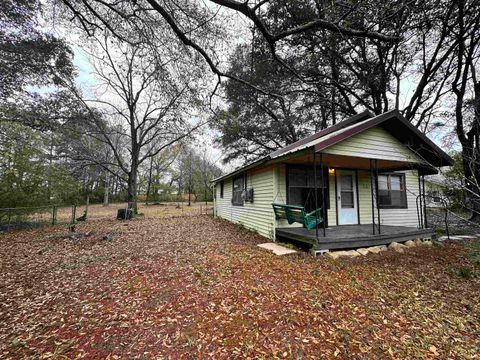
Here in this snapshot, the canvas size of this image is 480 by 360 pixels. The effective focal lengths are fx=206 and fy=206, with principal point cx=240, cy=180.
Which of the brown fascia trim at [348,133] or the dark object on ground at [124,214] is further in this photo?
the dark object on ground at [124,214]

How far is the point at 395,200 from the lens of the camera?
27.7ft

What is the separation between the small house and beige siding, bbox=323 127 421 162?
2 centimetres

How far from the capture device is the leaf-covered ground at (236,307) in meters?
2.20

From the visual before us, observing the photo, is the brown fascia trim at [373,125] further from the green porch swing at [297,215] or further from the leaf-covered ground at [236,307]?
the leaf-covered ground at [236,307]

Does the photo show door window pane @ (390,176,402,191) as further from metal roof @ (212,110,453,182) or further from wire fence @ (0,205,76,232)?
wire fence @ (0,205,76,232)

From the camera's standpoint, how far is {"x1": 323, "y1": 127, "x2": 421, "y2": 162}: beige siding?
18.5 feet

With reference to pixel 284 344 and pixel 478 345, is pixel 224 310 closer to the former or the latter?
pixel 284 344

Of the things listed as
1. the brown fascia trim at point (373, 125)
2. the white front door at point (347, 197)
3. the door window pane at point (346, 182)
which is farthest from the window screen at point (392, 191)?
the brown fascia trim at point (373, 125)

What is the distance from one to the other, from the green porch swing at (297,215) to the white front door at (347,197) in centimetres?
220

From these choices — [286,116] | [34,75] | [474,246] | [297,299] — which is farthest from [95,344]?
[286,116]

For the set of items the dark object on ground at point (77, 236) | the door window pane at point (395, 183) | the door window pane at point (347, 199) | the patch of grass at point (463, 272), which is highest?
the door window pane at point (395, 183)

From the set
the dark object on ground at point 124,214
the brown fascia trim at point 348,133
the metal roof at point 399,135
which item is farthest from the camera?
the dark object on ground at point 124,214

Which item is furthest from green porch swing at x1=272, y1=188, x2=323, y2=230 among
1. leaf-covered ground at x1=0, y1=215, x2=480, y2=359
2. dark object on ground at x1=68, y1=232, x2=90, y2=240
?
dark object on ground at x1=68, y1=232, x2=90, y2=240

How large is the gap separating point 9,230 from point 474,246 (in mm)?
15636
